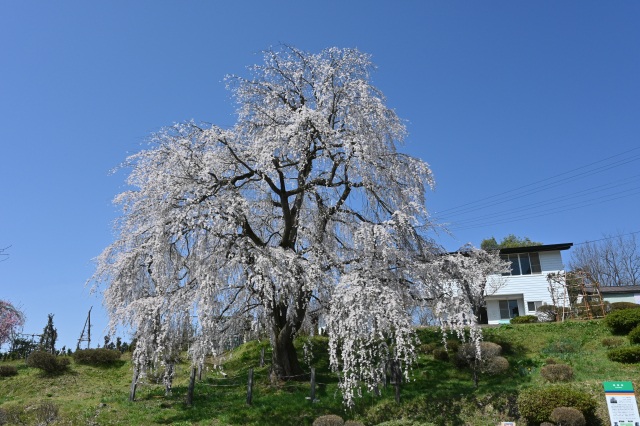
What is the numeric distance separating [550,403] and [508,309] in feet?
79.5

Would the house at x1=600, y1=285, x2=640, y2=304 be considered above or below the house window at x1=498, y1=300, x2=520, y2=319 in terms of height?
above

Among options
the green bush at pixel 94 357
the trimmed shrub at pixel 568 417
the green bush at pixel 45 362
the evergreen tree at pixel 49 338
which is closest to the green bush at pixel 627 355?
the trimmed shrub at pixel 568 417

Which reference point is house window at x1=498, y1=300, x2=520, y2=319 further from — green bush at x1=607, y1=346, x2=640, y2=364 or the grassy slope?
green bush at x1=607, y1=346, x2=640, y2=364

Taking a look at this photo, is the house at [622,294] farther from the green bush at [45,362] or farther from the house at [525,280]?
the green bush at [45,362]

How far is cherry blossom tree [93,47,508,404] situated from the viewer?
1480 cm

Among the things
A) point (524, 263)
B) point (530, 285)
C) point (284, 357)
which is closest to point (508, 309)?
point (530, 285)

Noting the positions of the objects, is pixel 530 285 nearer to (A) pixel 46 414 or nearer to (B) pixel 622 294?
(B) pixel 622 294

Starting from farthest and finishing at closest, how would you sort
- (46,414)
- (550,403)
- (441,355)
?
(441,355) → (46,414) → (550,403)

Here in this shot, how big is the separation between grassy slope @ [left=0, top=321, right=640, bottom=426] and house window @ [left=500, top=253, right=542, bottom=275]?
Answer: 1127 cm

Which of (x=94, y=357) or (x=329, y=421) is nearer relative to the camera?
(x=329, y=421)

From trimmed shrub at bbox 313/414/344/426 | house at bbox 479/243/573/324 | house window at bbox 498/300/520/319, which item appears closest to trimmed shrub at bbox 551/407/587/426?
trimmed shrub at bbox 313/414/344/426

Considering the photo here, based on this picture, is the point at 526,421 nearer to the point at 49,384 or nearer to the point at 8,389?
the point at 49,384

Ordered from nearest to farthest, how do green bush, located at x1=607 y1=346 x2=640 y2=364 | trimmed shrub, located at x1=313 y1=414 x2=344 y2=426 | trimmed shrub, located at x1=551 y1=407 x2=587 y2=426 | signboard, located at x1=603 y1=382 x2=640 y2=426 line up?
signboard, located at x1=603 y1=382 x2=640 y2=426 → trimmed shrub, located at x1=551 y1=407 x2=587 y2=426 → trimmed shrub, located at x1=313 y1=414 x2=344 y2=426 → green bush, located at x1=607 y1=346 x2=640 y2=364

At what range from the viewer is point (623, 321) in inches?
872
